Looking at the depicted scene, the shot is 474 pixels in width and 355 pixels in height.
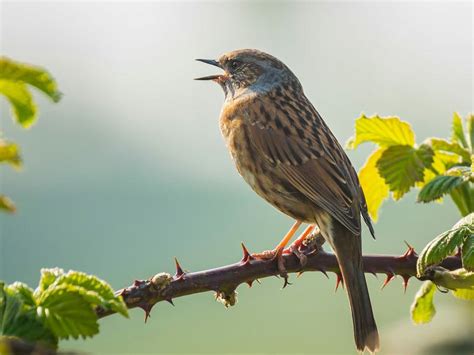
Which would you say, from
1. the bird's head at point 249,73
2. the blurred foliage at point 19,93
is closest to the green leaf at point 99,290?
the blurred foliage at point 19,93

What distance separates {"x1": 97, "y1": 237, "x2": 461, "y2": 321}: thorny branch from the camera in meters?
2.64

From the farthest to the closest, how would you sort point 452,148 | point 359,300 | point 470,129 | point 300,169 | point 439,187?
point 300,169, point 359,300, point 470,129, point 452,148, point 439,187

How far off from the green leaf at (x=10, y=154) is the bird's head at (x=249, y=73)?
4378 millimetres

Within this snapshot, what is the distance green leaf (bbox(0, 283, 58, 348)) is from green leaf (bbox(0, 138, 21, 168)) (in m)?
0.49

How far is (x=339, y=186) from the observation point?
16.0 feet

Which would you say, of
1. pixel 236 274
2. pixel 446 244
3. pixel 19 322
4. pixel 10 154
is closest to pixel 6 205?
pixel 10 154

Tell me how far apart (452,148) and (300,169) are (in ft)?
5.13

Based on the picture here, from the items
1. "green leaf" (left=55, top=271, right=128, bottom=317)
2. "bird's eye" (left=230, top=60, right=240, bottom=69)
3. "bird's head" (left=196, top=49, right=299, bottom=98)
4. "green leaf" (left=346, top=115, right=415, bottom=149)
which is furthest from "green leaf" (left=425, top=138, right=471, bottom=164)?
"bird's eye" (left=230, top=60, right=240, bottom=69)

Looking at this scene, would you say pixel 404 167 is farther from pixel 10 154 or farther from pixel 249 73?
pixel 249 73

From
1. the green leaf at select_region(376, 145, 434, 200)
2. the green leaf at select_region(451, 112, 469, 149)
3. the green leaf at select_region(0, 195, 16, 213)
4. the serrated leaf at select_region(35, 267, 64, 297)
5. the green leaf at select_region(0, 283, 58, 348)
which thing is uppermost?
the green leaf at select_region(451, 112, 469, 149)

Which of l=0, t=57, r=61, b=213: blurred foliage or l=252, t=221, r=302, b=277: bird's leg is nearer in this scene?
l=0, t=57, r=61, b=213: blurred foliage

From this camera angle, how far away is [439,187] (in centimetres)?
330

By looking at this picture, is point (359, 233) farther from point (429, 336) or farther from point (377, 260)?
point (429, 336)

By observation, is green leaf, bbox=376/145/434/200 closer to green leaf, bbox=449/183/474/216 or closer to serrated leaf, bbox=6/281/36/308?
green leaf, bbox=449/183/474/216
